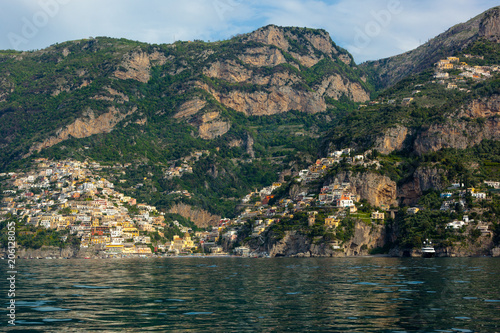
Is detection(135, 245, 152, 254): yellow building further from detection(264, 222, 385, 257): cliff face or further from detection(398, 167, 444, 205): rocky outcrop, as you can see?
detection(398, 167, 444, 205): rocky outcrop

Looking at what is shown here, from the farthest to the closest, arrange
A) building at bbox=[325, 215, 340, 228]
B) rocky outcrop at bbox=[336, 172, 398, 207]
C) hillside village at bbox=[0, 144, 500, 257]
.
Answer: rocky outcrop at bbox=[336, 172, 398, 207] < hillside village at bbox=[0, 144, 500, 257] < building at bbox=[325, 215, 340, 228]

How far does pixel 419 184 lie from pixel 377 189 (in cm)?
983

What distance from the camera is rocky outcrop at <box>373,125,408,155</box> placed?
6225 inches

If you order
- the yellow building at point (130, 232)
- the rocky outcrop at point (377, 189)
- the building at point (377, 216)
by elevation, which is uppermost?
the rocky outcrop at point (377, 189)

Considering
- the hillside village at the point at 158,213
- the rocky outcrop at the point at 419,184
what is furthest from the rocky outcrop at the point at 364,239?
the rocky outcrop at the point at 419,184

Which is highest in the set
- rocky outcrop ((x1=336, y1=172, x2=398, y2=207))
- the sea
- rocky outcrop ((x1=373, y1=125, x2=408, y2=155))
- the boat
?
rocky outcrop ((x1=373, y1=125, x2=408, y2=155))

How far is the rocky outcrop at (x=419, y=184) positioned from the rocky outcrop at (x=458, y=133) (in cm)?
1445

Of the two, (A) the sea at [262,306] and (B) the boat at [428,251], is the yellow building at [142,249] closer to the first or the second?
(B) the boat at [428,251]

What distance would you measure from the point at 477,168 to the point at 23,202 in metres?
136

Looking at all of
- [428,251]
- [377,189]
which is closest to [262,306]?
[428,251]

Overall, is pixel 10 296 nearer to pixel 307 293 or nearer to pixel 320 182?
pixel 307 293

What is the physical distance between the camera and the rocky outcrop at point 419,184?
135250 mm

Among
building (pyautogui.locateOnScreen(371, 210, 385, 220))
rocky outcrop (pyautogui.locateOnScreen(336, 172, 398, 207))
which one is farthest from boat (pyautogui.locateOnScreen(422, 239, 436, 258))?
rocky outcrop (pyautogui.locateOnScreen(336, 172, 398, 207))

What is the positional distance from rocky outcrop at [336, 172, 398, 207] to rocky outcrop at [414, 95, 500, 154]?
16.7 metres
